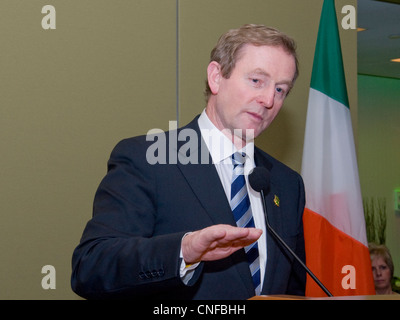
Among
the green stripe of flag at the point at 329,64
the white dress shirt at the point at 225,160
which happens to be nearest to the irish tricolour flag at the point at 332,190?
the green stripe of flag at the point at 329,64

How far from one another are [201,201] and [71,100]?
130cm

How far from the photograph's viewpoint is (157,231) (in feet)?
5.97

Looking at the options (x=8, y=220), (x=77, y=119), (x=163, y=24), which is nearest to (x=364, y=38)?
(x=163, y=24)

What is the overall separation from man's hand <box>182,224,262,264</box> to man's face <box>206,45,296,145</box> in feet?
2.05

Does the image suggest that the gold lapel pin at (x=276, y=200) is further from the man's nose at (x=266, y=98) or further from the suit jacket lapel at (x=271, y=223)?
the man's nose at (x=266, y=98)

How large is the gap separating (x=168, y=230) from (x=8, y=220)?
4.04 ft

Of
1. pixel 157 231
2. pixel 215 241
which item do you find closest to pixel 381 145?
pixel 157 231

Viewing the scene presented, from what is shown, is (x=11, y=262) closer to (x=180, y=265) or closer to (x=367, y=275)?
(x=180, y=265)

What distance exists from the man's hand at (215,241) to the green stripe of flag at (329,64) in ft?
6.35

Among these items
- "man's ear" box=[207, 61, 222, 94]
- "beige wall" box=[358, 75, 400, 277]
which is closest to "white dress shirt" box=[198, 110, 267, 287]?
"man's ear" box=[207, 61, 222, 94]

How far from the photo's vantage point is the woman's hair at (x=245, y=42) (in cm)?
195

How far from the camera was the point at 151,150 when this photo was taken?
1.81m

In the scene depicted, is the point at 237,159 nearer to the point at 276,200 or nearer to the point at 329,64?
the point at 276,200

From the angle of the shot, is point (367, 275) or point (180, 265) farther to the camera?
point (367, 275)
